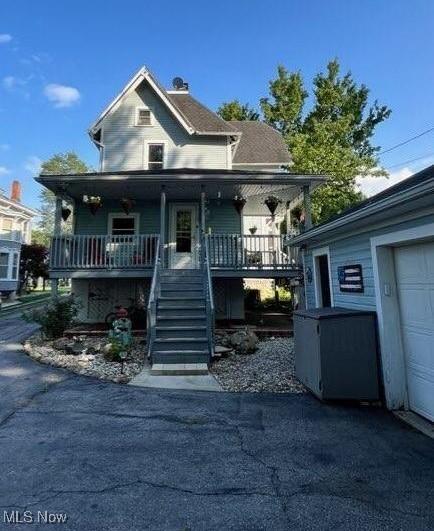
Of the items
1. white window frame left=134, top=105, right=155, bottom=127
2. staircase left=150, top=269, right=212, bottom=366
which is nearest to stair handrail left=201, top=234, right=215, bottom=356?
staircase left=150, top=269, right=212, bottom=366

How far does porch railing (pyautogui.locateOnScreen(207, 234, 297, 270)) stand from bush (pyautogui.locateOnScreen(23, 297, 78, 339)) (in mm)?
4594

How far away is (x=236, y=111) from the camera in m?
28.7

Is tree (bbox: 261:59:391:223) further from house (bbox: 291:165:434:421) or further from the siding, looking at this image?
house (bbox: 291:165:434:421)

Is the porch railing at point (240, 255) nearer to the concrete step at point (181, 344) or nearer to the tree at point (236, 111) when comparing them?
the concrete step at point (181, 344)

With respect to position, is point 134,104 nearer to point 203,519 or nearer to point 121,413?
point 121,413

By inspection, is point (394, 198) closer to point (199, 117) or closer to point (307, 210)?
point (307, 210)

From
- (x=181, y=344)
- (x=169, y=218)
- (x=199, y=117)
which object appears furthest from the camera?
(x=199, y=117)

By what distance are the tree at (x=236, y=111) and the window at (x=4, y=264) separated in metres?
21.3

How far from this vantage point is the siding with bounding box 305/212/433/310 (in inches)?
A: 182

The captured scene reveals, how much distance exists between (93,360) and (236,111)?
2697cm

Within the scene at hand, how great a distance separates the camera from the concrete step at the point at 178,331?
24.3 ft

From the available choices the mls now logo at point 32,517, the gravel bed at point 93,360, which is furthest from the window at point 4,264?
the mls now logo at point 32,517

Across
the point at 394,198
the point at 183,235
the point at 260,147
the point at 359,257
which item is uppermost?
the point at 260,147

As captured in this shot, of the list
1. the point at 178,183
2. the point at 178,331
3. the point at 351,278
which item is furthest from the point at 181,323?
the point at 178,183
